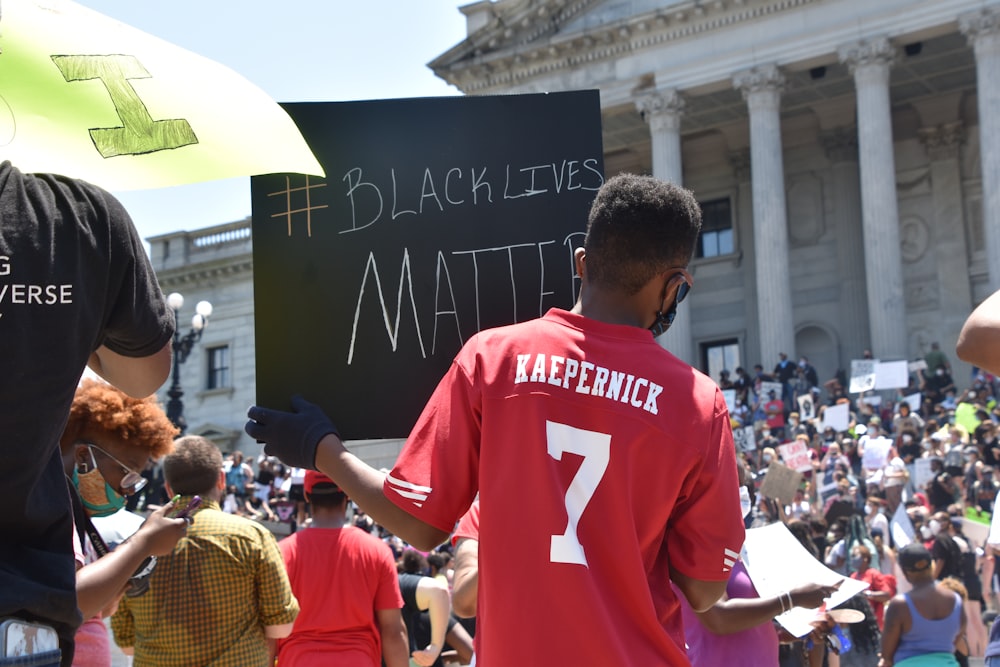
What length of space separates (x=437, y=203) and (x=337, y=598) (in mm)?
2617

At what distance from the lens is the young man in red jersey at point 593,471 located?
243 centimetres

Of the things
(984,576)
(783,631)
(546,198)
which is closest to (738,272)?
(984,576)

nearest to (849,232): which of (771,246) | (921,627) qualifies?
(771,246)

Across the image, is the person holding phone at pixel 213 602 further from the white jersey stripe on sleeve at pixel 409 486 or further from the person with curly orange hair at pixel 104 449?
the white jersey stripe on sleeve at pixel 409 486

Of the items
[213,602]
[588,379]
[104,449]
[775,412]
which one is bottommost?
[213,602]

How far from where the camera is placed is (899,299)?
1193 inches

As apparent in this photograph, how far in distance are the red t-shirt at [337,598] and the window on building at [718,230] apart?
1374 inches

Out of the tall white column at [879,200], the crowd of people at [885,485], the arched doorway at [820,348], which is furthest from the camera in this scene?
the arched doorway at [820,348]

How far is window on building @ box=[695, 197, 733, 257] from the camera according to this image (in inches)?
1556

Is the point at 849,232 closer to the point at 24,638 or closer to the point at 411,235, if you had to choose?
the point at 411,235

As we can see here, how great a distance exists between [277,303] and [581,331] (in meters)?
A: 1.06

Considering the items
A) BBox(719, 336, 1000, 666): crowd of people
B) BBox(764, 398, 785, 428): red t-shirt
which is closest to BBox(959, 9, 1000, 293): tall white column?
BBox(719, 336, 1000, 666): crowd of people

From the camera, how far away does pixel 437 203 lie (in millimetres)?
3453

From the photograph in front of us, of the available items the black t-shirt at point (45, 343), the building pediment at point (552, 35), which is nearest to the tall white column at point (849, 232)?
the building pediment at point (552, 35)
